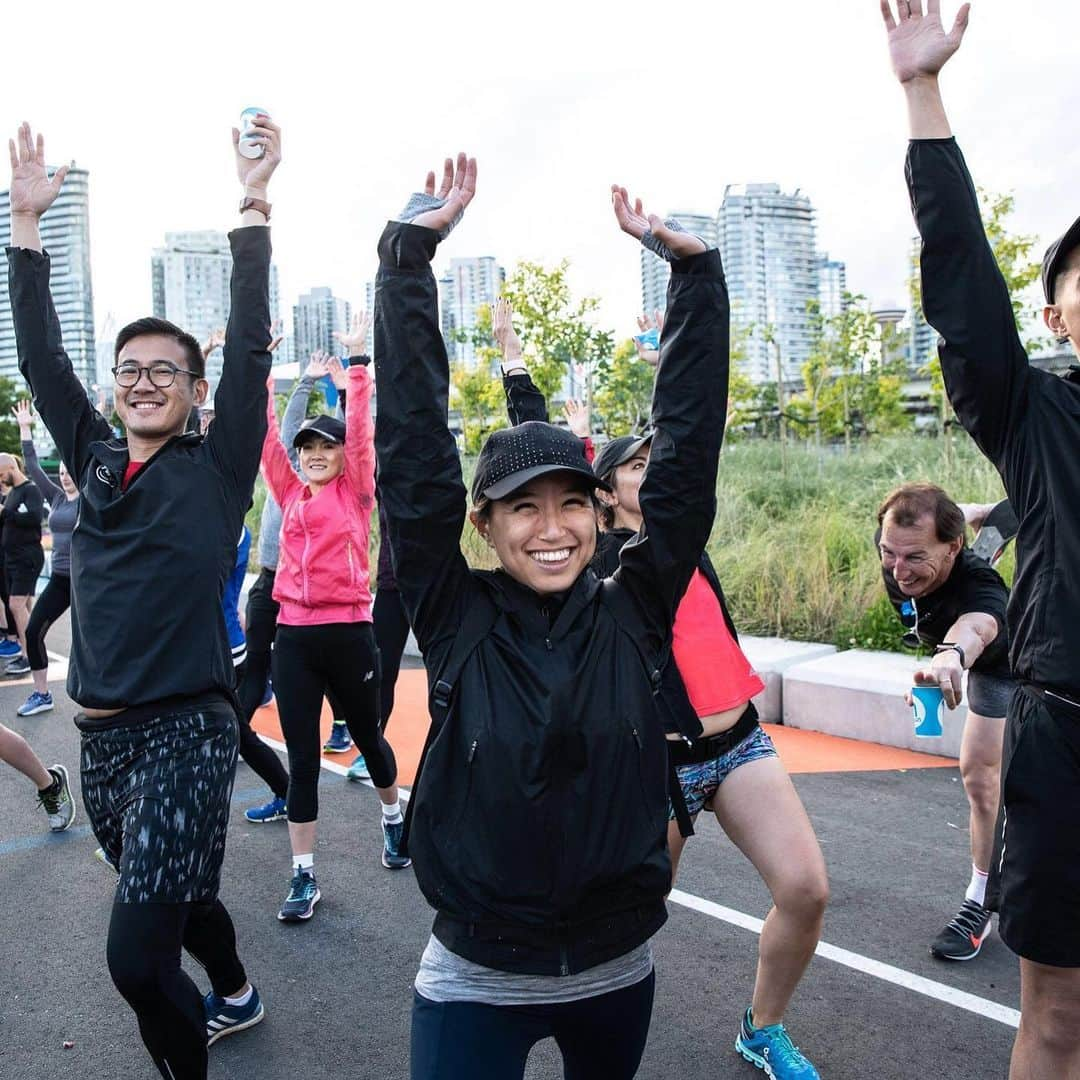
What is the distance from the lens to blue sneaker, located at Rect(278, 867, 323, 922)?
169 inches

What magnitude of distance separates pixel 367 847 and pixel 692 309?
3.74 meters

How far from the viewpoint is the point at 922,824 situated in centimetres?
527

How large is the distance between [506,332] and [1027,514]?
9.37ft

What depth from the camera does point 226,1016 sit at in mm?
3439

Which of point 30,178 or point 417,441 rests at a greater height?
point 30,178

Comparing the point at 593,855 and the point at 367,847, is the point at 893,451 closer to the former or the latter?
the point at 367,847

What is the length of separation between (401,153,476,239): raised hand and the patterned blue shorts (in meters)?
1.70

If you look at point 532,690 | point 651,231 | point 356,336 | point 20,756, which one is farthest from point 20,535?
point 532,690

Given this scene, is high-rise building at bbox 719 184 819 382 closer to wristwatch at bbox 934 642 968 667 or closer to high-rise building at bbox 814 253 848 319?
high-rise building at bbox 814 253 848 319

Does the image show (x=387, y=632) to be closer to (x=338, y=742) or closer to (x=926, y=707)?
(x=338, y=742)

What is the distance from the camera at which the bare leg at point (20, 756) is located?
16.9 feet

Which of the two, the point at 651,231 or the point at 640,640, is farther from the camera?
the point at 651,231

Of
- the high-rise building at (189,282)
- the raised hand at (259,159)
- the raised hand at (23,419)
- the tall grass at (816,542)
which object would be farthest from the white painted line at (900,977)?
the high-rise building at (189,282)

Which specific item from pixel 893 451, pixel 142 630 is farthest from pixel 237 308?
pixel 893 451
